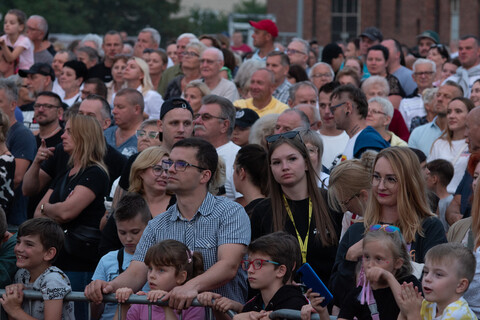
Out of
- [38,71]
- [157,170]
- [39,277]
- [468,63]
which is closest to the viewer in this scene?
[39,277]

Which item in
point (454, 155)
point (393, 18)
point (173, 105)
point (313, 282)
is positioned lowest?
point (393, 18)

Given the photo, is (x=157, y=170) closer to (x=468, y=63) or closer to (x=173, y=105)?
(x=173, y=105)

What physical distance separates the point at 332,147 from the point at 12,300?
13.6ft

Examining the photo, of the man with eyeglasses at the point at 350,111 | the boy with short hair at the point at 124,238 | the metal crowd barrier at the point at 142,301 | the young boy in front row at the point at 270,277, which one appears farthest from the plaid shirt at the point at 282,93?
the young boy in front row at the point at 270,277

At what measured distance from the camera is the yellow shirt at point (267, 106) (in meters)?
11.0

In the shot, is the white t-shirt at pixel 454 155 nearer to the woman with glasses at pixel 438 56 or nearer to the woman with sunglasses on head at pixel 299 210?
the woman with sunglasses on head at pixel 299 210

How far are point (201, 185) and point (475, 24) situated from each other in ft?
135

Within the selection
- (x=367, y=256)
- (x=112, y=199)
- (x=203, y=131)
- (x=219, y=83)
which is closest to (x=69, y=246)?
(x=112, y=199)

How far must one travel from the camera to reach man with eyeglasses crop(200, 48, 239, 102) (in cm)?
1177

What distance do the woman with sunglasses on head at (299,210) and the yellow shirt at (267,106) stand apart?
13.7 ft

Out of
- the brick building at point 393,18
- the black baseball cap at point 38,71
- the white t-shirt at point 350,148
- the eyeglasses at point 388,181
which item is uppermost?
the black baseball cap at point 38,71

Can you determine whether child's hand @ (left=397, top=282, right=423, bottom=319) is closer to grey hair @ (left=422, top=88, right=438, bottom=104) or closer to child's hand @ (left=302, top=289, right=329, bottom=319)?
child's hand @ (left=302, top=289, right=329, bottom=319)

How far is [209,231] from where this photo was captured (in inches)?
244

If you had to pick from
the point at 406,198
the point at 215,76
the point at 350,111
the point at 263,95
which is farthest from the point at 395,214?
the point at 215,76
